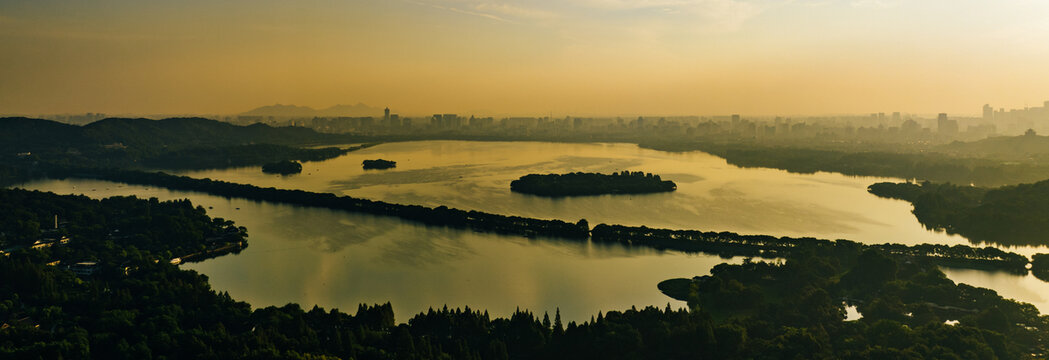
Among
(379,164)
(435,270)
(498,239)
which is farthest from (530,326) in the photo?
(379,164)

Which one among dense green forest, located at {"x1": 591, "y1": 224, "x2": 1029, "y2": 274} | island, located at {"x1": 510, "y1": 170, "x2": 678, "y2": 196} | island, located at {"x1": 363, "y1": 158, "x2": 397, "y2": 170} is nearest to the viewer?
dense green forest, located at {"x1": 591, "y1": 224, "x2": 1029, "y2": 274}

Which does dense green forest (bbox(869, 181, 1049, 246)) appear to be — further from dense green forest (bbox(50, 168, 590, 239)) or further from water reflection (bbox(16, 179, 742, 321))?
dense green forest (bbox(50, 168, 590, 239))

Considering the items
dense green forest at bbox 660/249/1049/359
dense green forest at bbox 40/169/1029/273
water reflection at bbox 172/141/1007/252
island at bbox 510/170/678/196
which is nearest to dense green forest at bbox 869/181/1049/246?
water reflection at bbox 172/141/1007/252

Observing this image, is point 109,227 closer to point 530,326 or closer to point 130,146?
point 530,326

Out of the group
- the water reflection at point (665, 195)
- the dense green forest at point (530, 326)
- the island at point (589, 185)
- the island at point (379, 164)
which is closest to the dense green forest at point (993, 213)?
the water reflection at point (665, 195)

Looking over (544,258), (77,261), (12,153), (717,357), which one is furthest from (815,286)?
(12,153)

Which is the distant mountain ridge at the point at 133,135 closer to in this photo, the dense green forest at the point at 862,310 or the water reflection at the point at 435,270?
the water reflection at the point at 435,270
